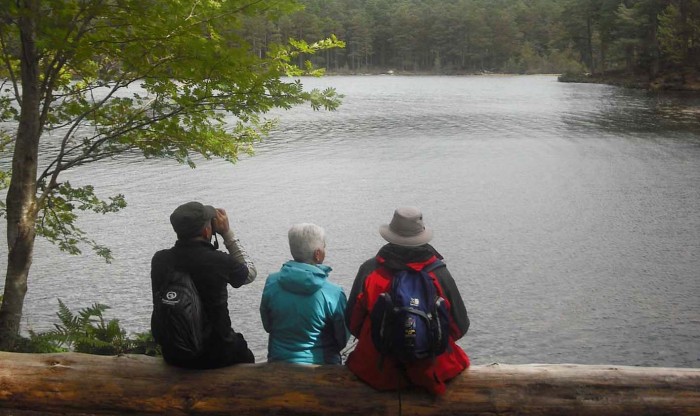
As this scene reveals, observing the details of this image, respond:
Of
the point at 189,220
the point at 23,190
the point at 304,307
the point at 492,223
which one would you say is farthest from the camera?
the point at 492,223

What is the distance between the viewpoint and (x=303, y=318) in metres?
4.48

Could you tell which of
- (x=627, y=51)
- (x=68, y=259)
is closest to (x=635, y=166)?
(x=68, y=259)

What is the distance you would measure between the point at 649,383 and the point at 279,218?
14.5 meters

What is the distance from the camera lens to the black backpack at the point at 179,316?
13.0ft

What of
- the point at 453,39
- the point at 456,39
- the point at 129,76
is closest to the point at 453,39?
the point at 453,39

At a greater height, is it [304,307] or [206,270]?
[206,270]

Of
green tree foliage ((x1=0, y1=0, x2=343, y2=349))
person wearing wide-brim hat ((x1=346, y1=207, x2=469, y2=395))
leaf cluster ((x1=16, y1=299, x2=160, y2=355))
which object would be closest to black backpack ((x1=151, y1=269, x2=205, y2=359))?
person wearing wide-brim hat ((x1=346, y1=207, x2=469, y2=395))

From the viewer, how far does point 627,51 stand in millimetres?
80812

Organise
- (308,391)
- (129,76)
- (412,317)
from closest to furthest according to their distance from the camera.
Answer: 1. (412,317)
2. (308,391)
3. (129,76)

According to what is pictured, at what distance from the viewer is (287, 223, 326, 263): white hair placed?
433cm

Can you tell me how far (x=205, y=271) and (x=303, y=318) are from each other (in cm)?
76

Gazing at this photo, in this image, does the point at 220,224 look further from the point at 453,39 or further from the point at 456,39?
the point at 453,39

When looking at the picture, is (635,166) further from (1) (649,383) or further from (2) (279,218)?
(1) (649,383)

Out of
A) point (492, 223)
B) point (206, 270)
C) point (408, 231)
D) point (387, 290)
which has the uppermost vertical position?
point (408, 231)
